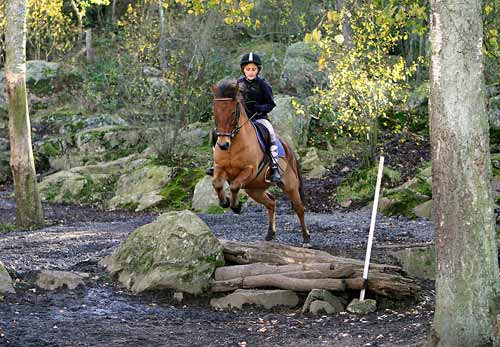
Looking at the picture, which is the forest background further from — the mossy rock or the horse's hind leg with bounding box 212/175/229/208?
the horse's hind leg with bounding box 212/175/229/208

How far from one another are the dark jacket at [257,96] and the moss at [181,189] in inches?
277

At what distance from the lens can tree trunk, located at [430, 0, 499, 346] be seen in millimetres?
5418

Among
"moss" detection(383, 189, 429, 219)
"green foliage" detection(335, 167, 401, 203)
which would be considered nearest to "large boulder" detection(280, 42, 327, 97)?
"green foliage" detection(335, 167, 401, 203)

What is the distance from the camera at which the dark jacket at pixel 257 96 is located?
36.3 feet

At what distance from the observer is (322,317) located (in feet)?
25.5

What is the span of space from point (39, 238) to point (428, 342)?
865 centimetres

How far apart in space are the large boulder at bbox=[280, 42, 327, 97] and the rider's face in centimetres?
1337

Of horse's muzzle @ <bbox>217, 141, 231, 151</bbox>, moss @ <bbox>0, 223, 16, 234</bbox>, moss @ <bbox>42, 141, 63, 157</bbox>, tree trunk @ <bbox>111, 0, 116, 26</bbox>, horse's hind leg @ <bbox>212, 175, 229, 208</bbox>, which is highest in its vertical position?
tree trunk @ <bbox>111, 0, 116, 26</bbox>

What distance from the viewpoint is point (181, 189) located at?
18688 mm

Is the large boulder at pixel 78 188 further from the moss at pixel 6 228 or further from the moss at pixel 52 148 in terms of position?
the moss at pixel 6 228

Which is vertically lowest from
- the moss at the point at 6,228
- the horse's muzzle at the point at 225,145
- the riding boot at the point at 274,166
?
the moss at the point at 6,228

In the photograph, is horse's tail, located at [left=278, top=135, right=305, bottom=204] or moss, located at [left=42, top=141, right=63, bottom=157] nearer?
horse's tail, located at [left=278, top=135, right=305, bottom=204]

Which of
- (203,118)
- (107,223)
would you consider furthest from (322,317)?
(203,118)

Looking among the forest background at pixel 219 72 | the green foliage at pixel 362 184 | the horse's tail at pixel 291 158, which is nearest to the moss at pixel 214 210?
the forest background at pixel 219 72
